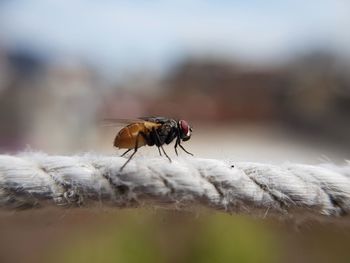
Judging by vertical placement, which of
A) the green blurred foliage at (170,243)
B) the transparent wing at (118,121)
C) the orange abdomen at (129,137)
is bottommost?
the green blurred foliage at (170,243)

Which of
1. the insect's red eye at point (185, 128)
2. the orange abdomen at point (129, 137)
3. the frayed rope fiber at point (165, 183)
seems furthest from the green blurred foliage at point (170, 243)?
the frayed rope fiber at point (165, 183)

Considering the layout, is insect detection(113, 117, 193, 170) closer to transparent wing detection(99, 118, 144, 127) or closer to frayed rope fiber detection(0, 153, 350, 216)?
transparent wing detection(99, 118, 144, 127)

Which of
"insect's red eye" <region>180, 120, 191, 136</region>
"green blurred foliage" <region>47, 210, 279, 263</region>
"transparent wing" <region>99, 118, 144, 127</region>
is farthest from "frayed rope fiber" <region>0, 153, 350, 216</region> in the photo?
"green blurred foliage" <region>47, 210, 279, 263</region>

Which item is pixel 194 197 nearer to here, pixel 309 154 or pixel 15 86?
pixel 309 154

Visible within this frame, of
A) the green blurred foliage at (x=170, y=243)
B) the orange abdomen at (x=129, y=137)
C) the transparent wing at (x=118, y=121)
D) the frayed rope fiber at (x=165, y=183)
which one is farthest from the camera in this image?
the green blurred foliage at (x=170, y=243)

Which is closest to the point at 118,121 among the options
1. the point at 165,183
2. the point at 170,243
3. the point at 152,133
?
the point at 152,133

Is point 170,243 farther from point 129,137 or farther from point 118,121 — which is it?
point 129,137

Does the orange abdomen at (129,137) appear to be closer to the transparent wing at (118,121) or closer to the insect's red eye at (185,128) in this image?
the transparent wing at (118,121)
